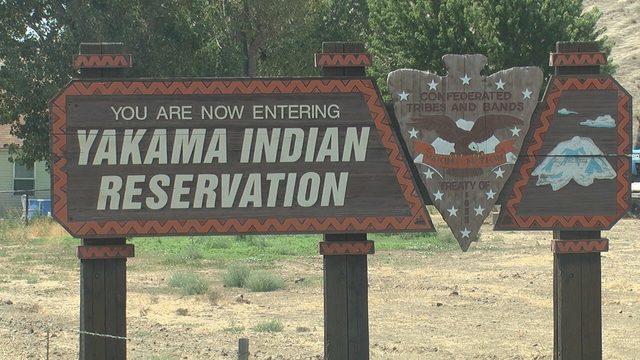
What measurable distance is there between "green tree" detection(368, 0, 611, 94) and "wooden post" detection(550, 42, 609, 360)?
120 ft

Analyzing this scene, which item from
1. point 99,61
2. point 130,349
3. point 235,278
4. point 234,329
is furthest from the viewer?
point 235,278

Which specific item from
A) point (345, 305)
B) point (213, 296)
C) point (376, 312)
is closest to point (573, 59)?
point (345, 305)

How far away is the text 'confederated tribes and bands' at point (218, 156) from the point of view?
7.31m

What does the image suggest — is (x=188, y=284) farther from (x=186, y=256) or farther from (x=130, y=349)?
(x=186, y=256)

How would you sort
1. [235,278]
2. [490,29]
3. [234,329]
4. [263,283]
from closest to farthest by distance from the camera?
[234,329] < [263,283] < [235,278] < [490,29]

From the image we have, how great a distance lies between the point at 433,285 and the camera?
20484 mm

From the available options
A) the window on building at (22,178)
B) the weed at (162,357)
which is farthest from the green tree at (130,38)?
the weed at (162,357)

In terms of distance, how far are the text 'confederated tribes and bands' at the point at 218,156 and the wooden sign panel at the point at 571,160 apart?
3.91ft

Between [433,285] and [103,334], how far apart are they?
13607 millimetres

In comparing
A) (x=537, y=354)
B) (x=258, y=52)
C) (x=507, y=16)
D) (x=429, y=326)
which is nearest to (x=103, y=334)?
(x=537, y=354)

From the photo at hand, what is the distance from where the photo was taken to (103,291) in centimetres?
743

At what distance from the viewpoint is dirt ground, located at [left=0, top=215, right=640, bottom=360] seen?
13.6 m

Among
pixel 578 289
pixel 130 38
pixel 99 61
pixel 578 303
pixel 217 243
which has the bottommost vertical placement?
pixel 217 243

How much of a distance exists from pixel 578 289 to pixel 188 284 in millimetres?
12454
